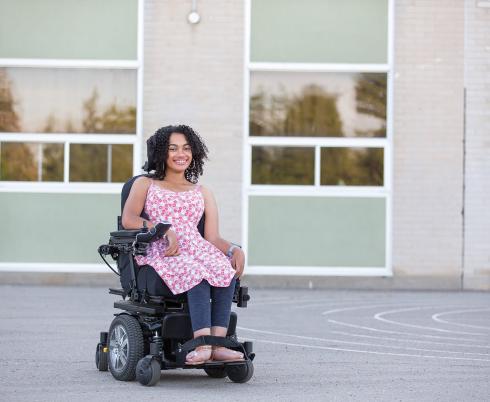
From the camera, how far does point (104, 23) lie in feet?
62.5

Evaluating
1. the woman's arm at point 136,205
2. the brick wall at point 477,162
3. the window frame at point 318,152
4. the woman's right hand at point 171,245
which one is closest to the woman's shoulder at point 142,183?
the woman's arm at point 136,205

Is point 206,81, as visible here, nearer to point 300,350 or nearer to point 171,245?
point 300,350

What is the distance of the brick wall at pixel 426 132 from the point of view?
19062 mm

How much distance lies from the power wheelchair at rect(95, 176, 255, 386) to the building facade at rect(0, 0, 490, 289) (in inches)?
413

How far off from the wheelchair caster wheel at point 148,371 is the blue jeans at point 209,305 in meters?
0.32

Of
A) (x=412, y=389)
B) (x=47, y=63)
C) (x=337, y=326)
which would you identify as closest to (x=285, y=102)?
(x=47, y=63)

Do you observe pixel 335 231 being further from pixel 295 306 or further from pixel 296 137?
pixel 295 306

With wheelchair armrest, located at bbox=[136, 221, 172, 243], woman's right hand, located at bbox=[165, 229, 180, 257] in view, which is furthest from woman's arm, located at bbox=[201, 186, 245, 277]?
wheelchair armrest, located at bbox=[136, 221, 172, 243]

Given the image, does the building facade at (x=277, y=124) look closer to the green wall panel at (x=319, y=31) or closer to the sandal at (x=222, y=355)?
the green wall panel at (x=319, y=31)

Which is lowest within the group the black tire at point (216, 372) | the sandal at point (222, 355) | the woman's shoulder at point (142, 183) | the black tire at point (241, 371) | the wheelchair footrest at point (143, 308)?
the black tire at point (216, 372)

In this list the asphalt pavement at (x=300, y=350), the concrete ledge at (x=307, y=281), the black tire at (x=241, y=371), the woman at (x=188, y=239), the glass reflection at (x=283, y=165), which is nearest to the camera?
the asphalt pavement at (x=300, y=350)

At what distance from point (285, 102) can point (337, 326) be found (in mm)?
6568

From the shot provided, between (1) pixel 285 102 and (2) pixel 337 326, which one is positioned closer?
(2) pixel 337 326

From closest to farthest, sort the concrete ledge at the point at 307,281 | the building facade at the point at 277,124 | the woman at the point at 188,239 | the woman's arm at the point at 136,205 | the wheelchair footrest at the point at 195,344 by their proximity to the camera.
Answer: the wheelchair footrest at the point at 195,344 → the woman at the point at 188,239 → the woman's arm at the point at 136,205 → the concrete ledge at the point at 307,281 → the building facade at the point at 277,124
